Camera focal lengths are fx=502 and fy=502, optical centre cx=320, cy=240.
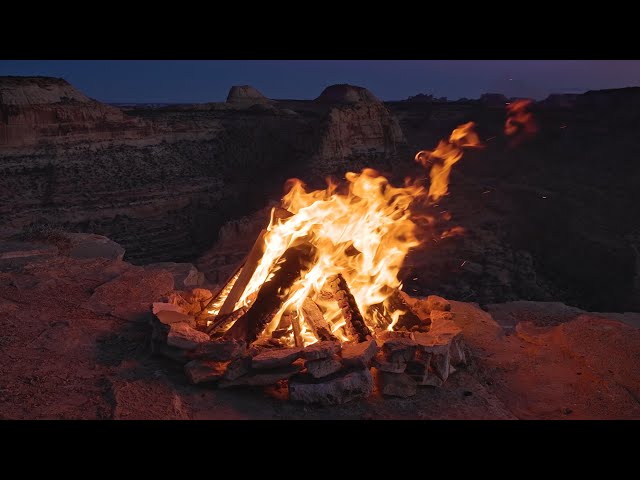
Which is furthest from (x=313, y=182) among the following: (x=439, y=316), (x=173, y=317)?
(x=173, y=317)

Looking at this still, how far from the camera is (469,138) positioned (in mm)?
40281

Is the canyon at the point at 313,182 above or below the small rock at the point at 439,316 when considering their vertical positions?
above

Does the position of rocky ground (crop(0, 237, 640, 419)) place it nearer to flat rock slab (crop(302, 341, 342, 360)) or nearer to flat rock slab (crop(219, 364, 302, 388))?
flat rock slab (crop(219, 364, 302, 388))

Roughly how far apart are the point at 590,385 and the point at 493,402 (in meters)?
1.31

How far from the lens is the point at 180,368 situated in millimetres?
5551

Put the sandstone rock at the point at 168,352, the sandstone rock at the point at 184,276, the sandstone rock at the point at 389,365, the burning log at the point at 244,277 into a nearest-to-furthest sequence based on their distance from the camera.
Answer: the sandstone rock at the point at 389,365 < the sandstone rock at the point at 168,352 < the burning log at the point at 244,277 < the sandstone rock at the point at 184,276

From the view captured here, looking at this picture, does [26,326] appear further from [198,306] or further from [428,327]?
[428,327]

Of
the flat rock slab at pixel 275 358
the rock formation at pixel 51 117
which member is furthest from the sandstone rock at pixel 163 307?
the rock formation at pixel 51 117

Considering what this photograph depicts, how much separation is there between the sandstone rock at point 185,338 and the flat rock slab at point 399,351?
6.59 feet

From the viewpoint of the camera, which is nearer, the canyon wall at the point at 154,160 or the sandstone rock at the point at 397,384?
the sandstone rock at the point at 397,384

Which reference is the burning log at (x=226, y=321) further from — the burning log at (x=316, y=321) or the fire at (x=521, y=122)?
the fire at (x=521, y=122)

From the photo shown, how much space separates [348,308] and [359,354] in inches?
54.0

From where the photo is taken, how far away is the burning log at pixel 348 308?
6.17m

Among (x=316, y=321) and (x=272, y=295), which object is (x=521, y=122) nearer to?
(x=316, y=321)
